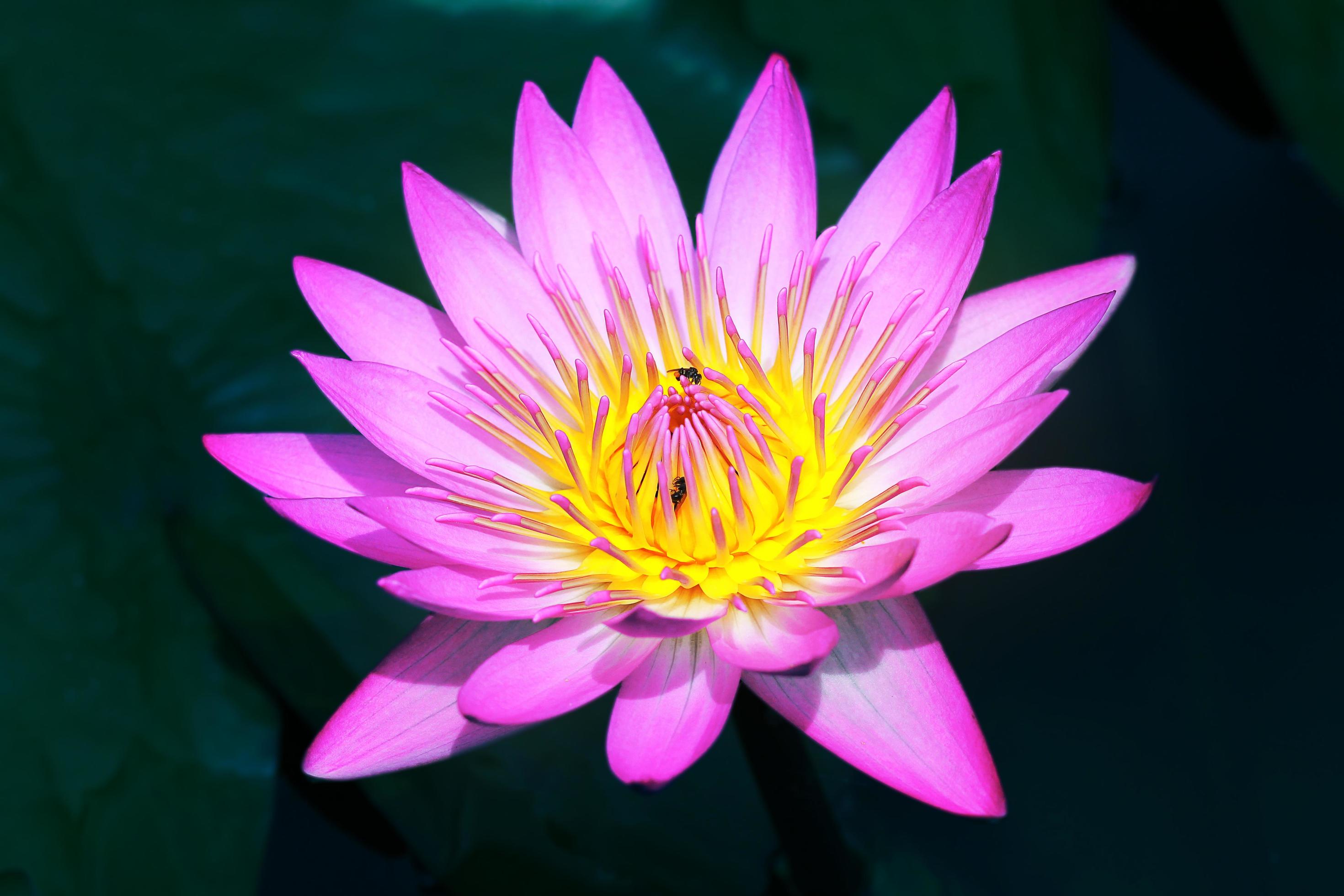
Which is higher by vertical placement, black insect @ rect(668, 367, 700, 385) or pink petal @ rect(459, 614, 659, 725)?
black insect @ rect(668, 367, 700, 385)

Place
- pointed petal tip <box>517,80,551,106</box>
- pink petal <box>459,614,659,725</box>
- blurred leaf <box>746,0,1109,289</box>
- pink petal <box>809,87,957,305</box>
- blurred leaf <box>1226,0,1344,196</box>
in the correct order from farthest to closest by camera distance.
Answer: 1. blurred leaf <box>746,0,1109,289</box>
2. blurred leaf <box>1226,0,1344,196</box>
3. pointed petal tip <box>517,80,551,106</box>
4. pink petal <box>809,87,957,305</box>
5. pink petal <box>459,614,659,725</box>

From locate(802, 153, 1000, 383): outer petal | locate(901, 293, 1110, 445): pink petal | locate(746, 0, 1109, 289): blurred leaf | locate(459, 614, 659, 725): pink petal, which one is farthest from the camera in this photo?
locate(746, 0, 1109, 289): blurred leaf

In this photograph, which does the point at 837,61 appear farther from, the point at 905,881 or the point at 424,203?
the point at 905,881

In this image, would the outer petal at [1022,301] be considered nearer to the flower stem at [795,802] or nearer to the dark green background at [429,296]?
the flower stem at [795,802]

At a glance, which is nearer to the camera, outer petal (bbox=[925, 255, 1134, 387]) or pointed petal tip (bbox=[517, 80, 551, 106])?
outer petal (bbox=[925, 255, 1134, 387])

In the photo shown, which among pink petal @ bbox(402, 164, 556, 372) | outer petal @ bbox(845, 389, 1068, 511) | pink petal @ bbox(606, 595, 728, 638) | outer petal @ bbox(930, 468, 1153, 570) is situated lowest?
outer petal @ bbox(930, 468, 1153, 570)

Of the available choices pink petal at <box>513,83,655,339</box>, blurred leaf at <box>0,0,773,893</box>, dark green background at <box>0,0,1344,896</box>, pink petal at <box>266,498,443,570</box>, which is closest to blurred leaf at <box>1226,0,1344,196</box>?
dark green background at <box>0,0,1344,896</box>

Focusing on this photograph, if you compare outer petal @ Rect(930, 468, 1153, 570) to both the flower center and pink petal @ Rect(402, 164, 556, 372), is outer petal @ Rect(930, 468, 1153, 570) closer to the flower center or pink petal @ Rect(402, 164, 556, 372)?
the flower center

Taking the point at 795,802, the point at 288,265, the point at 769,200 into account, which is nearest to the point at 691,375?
the point at 769,200
